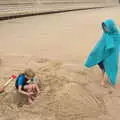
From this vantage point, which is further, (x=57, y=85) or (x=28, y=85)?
(x=57, y=85)

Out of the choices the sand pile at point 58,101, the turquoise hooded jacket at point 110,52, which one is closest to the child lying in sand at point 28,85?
the sand pile at point 58,101

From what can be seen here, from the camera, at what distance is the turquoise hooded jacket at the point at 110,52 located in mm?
6449

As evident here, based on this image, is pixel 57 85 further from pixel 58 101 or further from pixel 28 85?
pixel 28 85

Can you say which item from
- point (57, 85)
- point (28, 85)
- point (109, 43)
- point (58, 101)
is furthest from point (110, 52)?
point (28, 85)

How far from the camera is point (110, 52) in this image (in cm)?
656

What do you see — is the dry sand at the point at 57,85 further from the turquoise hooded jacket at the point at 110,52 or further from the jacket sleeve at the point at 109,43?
the jacket sleeve at the point at 109,43

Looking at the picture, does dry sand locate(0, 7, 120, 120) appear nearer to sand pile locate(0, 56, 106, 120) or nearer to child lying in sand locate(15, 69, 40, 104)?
sand pile locate(0, 56, 106, 120)

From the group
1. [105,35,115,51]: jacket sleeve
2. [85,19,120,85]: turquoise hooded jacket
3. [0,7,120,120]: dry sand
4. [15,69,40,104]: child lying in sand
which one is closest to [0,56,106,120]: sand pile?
[0,7,120,120]: dry sand

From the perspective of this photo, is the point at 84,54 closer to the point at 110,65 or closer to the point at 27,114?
the point at 110,65

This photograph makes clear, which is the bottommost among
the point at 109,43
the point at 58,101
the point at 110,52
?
the point at 58,101

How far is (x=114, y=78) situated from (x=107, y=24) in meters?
0.98

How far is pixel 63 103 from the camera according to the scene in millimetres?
5672

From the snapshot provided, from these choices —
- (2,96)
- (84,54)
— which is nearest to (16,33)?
(84,54)

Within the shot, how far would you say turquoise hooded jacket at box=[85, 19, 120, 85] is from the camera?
6449 mm
